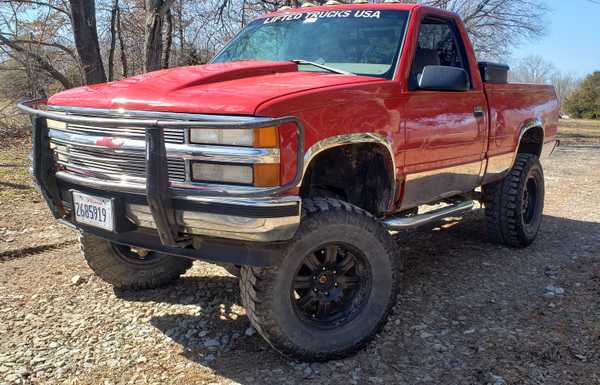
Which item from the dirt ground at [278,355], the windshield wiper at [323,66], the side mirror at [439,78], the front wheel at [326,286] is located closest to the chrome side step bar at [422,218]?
the front wheel at [326,286]

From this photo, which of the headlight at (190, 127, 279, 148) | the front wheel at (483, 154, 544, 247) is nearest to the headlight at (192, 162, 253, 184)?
the headlight at (190, 127, 279, 148)

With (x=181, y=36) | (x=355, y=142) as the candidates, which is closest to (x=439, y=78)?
(x=355, y=142)

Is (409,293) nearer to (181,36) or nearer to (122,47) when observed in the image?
(122,47)

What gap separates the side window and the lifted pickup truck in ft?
0.05

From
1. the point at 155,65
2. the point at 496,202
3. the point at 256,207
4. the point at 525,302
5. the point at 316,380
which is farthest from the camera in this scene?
the point at 155,65

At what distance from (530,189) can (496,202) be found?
0.68m

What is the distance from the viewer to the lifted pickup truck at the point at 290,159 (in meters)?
2.60

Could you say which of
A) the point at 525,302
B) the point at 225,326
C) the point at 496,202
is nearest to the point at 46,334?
the point at 225,326

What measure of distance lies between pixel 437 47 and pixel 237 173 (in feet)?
7.89

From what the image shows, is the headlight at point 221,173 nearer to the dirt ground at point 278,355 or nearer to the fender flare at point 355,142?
the fender flare at point 355,142

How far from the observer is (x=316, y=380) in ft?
9.56

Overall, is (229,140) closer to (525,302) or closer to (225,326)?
(225,326)

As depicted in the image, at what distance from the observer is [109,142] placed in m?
2.83

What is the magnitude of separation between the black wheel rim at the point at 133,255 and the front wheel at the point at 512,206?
3119 millimetres
